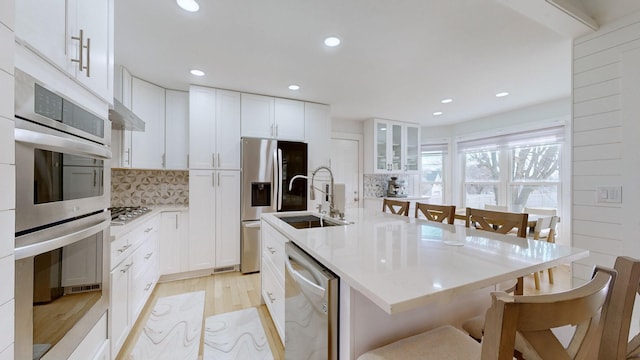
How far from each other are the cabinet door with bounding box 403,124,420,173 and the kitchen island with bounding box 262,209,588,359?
3.75m

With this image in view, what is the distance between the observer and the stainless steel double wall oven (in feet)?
2.32

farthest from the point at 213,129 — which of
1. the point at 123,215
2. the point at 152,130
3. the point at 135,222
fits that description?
the point at 135,222

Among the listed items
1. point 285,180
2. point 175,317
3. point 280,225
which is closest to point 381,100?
point 285,180

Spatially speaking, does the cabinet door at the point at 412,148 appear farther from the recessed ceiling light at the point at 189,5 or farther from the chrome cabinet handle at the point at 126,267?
the chrome cabinet handle at the point at 126,267

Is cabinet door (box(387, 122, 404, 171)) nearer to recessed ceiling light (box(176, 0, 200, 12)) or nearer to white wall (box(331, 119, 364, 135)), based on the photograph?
white wall (box(331, 119, 364, 135))

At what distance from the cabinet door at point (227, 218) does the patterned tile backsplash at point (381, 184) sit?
2689 millimetres

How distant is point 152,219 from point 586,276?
3.75 metres

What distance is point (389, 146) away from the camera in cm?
479

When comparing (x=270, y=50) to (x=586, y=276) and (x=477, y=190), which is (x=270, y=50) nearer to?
(x=586, y=276)

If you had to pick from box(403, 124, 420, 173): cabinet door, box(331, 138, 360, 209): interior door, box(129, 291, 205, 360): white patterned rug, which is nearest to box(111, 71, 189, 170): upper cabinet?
box(129, 291, 205, 360): white patterned rug

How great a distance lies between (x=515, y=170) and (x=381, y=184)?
2.30 metres

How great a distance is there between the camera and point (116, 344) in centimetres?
159

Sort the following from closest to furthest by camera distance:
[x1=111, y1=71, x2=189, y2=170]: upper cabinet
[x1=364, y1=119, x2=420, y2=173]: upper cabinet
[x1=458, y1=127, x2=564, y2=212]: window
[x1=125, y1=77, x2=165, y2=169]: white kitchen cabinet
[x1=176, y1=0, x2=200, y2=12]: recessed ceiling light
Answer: [x1=176, y1=0, x2=200, y2=12]: recessed ceiling light, [x1=111, y1=71, x2=189, y2=170]: upper cabinet, [x1=125, y1=77, x2=165, y2=169]: white kitchen cabinet, [x1=458, y1=127, x2=564, y2=212]: window, [x1=364, y1=119, x2=420, y2=173]: upper cabinet

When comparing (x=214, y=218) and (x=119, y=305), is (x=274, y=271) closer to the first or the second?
(x=119, y=305)
